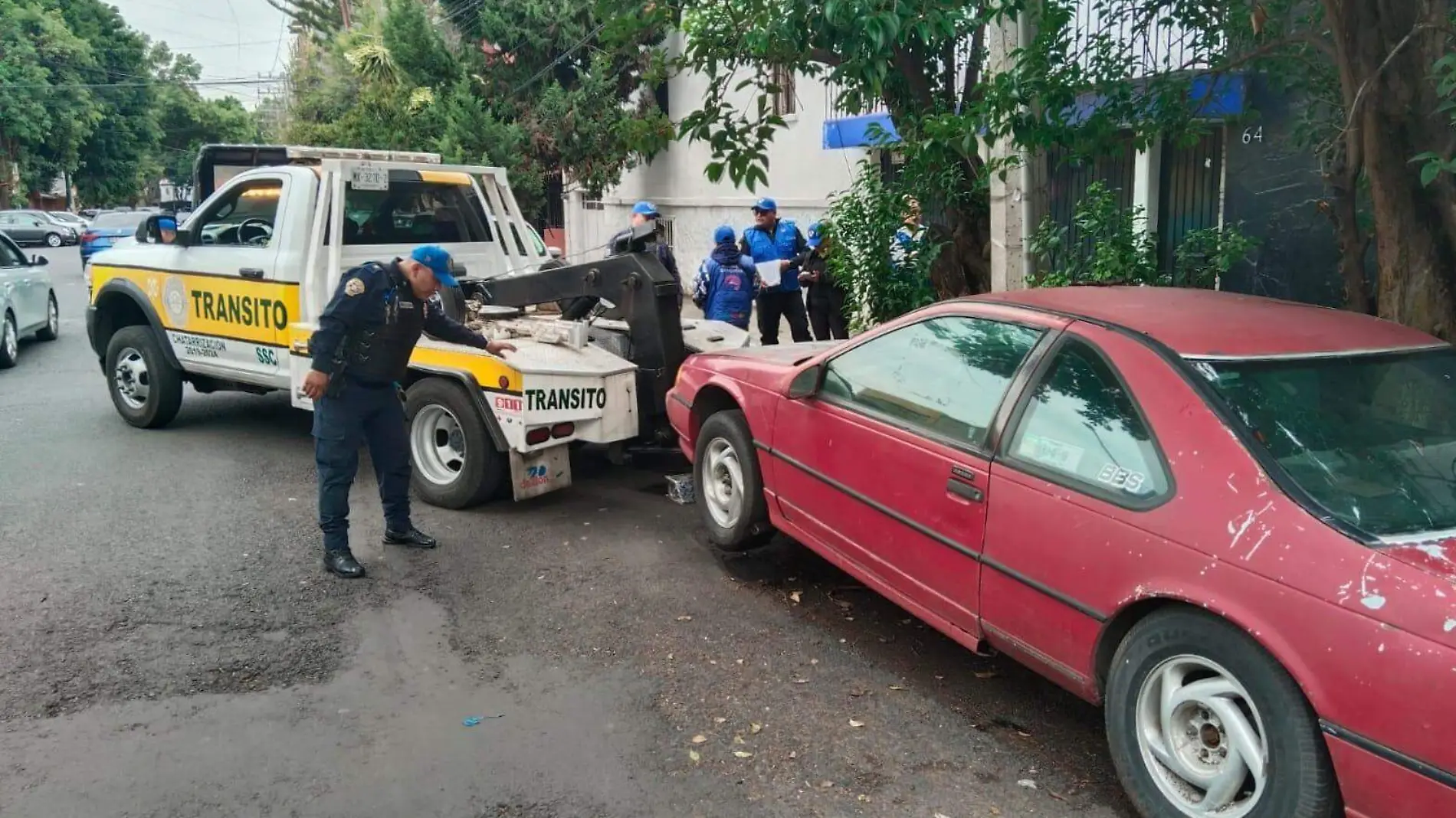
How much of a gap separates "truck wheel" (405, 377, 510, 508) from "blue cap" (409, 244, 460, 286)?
804 millimetres

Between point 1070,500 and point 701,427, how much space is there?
8.45 feet

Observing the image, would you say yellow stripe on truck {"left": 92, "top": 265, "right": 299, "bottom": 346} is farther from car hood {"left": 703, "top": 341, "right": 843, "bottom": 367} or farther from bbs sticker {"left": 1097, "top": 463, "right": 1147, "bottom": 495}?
bbs sticker {"left": 1097, "top": 463, "right": 1147, "bottom": 495}

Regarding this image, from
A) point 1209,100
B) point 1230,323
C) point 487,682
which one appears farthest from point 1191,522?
point 1209,100

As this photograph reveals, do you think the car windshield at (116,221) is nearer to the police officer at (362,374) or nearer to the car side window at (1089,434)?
the police officer at (362,374)

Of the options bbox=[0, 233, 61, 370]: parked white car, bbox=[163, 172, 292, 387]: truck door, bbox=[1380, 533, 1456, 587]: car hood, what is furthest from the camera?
bbox=[0, 233, 61, 370]: parked white car

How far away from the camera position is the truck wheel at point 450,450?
19.5 feet

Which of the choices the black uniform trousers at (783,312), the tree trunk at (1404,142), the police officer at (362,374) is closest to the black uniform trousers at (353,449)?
the police officer at (362,374)

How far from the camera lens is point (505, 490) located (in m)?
6.38

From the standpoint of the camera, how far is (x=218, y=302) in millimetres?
7258

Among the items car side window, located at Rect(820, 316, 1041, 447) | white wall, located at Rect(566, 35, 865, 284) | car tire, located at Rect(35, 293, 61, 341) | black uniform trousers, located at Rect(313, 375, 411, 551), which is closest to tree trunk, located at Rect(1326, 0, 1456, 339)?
car side window, located at Rect(820, 316, 1041, 447)

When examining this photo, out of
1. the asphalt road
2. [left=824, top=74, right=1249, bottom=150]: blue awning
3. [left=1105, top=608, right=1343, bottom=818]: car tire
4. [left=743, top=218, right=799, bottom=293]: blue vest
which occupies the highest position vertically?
[left=824, top=74, right=1249, bottom=150]: blue awning

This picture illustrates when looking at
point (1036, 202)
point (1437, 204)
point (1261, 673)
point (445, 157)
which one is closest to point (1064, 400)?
point (1261, 673)

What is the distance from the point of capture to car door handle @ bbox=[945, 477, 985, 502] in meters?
3.53

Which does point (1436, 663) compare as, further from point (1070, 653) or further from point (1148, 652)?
point (1070, 653)
